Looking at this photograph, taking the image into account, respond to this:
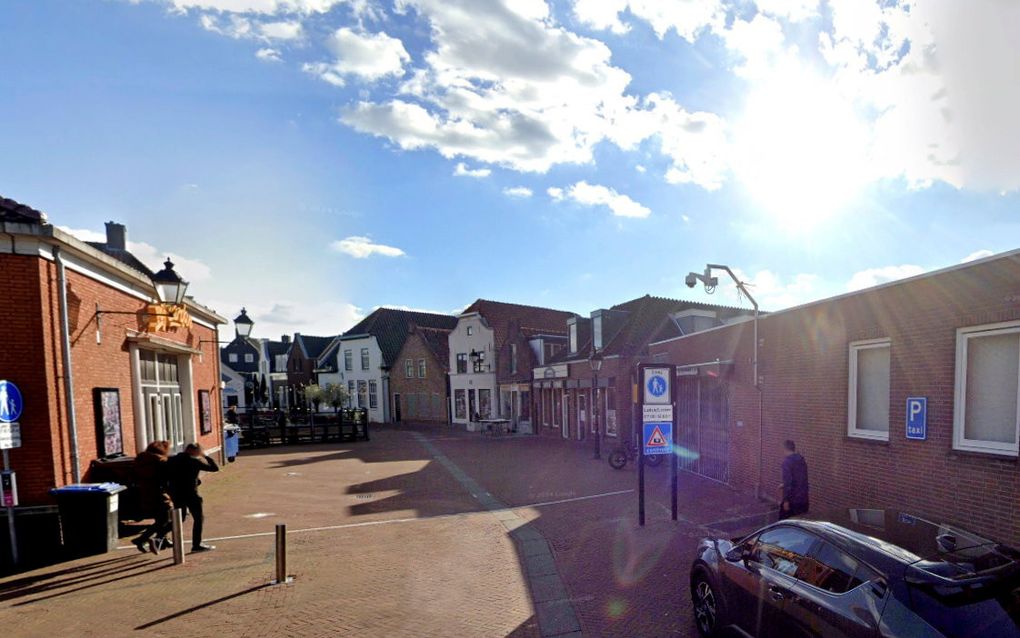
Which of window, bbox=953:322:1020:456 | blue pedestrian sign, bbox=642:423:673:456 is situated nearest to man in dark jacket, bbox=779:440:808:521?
window, bbox=953:322:1020:456

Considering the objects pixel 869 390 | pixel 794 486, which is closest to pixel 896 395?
pixel 869 390

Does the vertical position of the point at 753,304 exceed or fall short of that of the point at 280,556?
it exceeds it

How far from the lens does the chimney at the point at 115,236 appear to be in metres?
14.2

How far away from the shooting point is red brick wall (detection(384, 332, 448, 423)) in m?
32.5

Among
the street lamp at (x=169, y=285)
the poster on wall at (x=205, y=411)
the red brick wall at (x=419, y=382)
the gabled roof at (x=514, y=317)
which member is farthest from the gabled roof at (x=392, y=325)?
the street lamp at (x=169, y=285)

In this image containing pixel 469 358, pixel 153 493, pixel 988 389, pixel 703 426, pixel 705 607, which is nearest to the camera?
pixel 705 607

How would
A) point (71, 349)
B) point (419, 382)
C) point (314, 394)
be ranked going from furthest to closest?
point (314, 394), point (419, 382), point (71, 349)

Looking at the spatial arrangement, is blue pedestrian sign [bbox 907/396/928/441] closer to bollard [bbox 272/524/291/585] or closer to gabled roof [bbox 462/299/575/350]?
bollard [bbox 272/524/291/585]

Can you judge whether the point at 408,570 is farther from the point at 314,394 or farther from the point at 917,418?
the point at 314,394

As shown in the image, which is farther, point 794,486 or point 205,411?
point 205,411

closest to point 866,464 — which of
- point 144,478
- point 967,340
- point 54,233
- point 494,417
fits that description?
point 967,340

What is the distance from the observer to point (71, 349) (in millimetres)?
7625

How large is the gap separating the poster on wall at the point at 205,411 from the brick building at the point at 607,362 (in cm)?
1279

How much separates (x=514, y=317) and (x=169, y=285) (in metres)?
22.4
